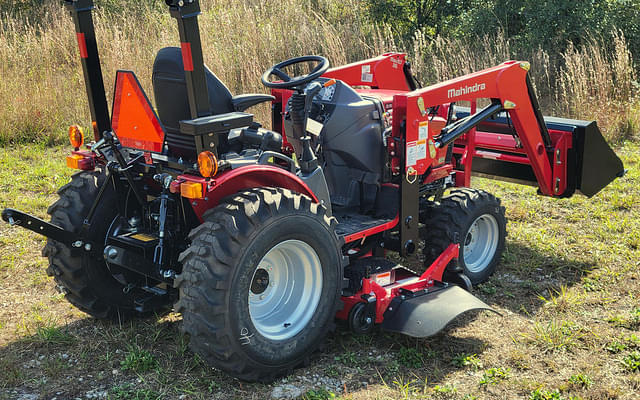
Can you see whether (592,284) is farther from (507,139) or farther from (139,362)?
(139,362)

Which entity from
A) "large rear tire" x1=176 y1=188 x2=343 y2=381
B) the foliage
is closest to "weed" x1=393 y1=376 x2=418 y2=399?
"large rear tire" x1=176 y1=188 x2=343 y2=381

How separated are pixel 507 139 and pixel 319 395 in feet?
9.73

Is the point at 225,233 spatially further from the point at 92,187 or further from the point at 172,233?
the point at 92,187

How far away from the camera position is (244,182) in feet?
11.2

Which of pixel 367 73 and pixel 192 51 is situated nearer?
pixel 192 51

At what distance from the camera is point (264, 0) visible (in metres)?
10.1

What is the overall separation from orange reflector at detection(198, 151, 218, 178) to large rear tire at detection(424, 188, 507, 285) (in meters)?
1.92

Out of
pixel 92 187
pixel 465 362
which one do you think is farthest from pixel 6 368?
pixel 465 362

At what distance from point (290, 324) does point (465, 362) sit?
0.96m

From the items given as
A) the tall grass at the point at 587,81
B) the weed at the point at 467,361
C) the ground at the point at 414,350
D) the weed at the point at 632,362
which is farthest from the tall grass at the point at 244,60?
the weed at the point at 632,362

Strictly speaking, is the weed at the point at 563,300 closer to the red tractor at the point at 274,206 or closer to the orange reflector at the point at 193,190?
the red tractor at the point at 274,206

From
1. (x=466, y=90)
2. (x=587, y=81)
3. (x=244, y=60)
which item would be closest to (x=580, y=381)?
(x=466, y=90)

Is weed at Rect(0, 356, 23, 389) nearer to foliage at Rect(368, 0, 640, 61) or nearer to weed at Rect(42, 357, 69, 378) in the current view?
weed at Rect(42, 357, 69, 378)

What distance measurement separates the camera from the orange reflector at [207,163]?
3090mm
